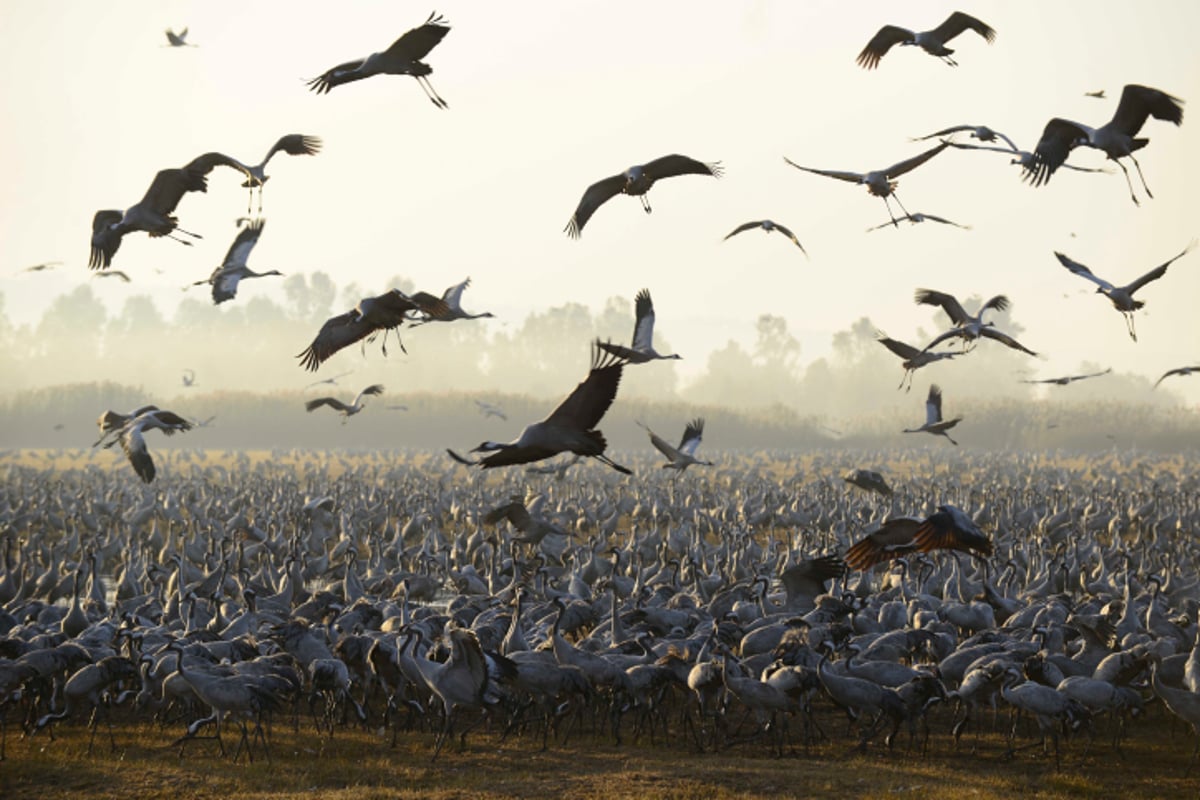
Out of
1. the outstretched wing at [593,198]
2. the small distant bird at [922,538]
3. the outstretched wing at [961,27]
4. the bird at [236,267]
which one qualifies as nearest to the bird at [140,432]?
the bird at [236,267]

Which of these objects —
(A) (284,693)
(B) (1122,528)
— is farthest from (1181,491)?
(A) (284,693)

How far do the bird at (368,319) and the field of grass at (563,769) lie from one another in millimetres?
3969

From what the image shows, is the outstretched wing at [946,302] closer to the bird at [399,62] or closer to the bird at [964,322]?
the bird at [964,322]

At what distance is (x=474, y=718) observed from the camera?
45.7ft

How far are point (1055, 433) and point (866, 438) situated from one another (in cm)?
1328

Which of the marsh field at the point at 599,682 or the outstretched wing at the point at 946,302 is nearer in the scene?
the marsh field at the point at 599,682

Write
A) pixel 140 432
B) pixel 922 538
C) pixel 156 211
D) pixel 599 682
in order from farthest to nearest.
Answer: pixel 140 432, pixel 156 211, pixel 599 682, pixel 922 538

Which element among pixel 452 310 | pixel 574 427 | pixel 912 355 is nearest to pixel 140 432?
pixel 452 310

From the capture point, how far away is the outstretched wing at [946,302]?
1648 cm

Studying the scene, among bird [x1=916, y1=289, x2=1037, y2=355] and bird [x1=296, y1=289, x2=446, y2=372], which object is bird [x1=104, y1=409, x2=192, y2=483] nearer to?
bird [x1=296, y1=289, x2=446, y2=372]

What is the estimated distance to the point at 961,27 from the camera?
582 inches

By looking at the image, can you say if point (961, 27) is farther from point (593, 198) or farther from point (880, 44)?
point (593, 198)

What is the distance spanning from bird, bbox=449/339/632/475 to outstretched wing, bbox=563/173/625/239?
14.8 ft

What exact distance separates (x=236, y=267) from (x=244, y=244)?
50 centimetres
